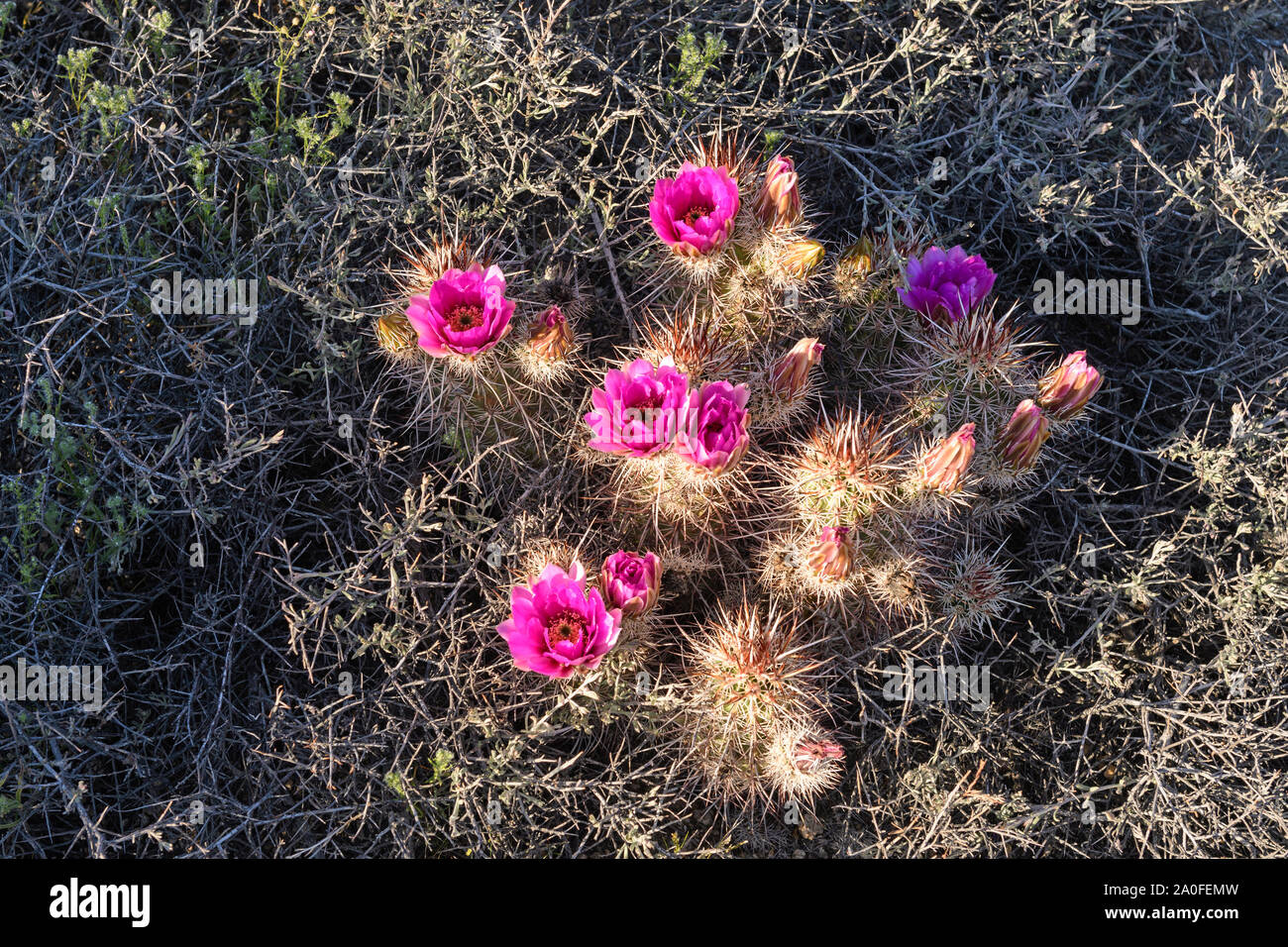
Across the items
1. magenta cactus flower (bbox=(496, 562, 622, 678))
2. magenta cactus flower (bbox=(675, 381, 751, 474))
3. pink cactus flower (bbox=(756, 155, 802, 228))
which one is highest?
pink cactus flower (bbox=(756, 155, 802, 228))

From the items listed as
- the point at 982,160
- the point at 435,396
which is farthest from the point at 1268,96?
the point at 435,396

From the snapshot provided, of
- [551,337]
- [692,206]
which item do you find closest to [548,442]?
[551,337]

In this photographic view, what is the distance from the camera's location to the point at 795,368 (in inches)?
95.0

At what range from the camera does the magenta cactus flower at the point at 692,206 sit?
241 cm

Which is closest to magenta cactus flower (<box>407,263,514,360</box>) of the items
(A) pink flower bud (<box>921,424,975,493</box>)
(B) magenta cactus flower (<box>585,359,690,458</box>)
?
(B) magenta cactus flower (<box>585,359,690,458</box>)

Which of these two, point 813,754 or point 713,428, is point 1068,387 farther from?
point 813,754

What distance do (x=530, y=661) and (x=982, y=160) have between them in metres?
2.33

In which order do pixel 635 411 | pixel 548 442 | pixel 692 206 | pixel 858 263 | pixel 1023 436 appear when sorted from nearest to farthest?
pixel 635 411
pixel 1023 436
pixel 692 206
pixel 858 263
pixel 548 442

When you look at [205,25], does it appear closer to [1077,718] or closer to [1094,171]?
[1094,171]

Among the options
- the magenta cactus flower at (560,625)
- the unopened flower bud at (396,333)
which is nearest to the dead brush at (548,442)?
the unopened flower bud at (396,333)

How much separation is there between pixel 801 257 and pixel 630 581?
0.94 m

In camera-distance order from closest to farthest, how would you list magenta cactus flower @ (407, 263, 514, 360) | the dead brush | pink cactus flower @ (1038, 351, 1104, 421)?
magenta cactus flower @ (407, 263, 514, 360), pink cactus flower @ (1038, 351, 1104, 421), the dead brush

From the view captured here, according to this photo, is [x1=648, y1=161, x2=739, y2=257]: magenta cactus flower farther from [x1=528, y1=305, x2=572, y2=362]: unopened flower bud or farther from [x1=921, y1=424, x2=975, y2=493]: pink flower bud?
[x1=921, y1=424, x2=975, y2=493]: pink flower bud

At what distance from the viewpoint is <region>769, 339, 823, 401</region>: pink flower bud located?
2381 millimetres
